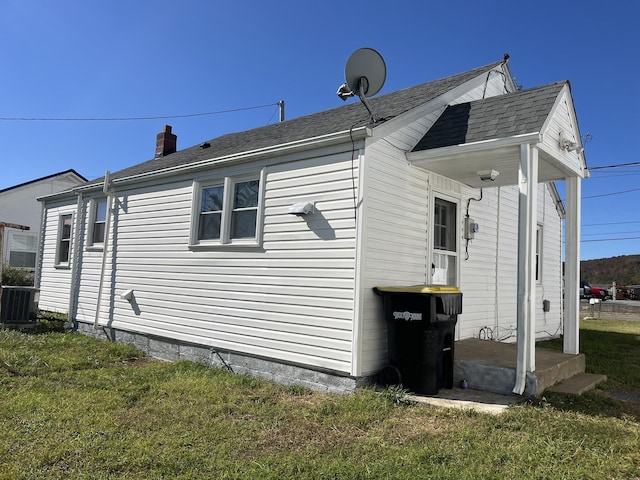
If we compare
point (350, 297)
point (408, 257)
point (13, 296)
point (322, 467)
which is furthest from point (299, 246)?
point (13, 296)

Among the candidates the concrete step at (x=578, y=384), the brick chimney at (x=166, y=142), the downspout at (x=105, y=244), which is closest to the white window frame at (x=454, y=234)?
the concrete step at (x=578, y=384)

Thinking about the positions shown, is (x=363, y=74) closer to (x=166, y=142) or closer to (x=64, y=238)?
(x=166, y=142)

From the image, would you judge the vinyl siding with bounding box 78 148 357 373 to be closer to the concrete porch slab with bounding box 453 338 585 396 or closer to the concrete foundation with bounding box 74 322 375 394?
the concrete foundation with bounding box 74 322 375 394

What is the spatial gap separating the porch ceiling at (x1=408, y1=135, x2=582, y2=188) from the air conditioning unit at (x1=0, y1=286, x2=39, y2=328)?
28.1ft

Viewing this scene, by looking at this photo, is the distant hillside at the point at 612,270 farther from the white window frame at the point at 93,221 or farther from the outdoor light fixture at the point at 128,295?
the outdoor light fixture at the point at 128,295

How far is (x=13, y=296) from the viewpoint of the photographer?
941 cm

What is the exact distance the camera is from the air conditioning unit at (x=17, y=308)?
9320 millimetres

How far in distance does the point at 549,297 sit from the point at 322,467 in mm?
9304

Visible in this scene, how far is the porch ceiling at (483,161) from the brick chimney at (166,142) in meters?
8.24

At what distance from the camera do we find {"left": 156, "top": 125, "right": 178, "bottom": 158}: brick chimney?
1217cm

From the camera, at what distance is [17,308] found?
9406mm

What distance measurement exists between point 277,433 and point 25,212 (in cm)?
1975

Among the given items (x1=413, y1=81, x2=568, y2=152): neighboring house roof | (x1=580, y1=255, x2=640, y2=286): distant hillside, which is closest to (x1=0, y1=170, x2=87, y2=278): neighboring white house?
(x1=413, y1=81, x2=568, y2=152): neighboring house roof

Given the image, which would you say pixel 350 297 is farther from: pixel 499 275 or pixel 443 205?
pixel 499 275
